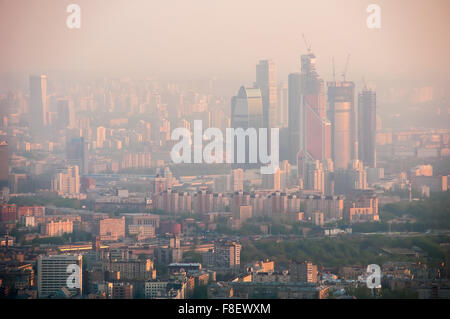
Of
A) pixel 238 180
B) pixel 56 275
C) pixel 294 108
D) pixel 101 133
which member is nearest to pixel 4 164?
pixel 101 133

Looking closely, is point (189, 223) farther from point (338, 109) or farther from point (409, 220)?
point (338, 109)

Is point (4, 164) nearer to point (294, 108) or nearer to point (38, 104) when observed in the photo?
point (38, 104)

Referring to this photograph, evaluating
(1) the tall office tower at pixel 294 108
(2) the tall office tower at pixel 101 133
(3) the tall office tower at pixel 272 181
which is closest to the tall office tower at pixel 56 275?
(3) the tall office tower at pixel 272 181

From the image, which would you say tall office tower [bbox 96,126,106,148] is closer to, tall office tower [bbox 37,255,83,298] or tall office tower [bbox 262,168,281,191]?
tall office tower [bbox 262,168,281,191]

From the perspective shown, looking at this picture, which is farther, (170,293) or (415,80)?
(415,80)

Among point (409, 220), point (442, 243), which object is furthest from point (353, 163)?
point (442, 243)

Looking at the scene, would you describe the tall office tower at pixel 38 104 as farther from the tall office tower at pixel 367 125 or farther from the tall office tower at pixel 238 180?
the tall office tower at pixel 367 125
